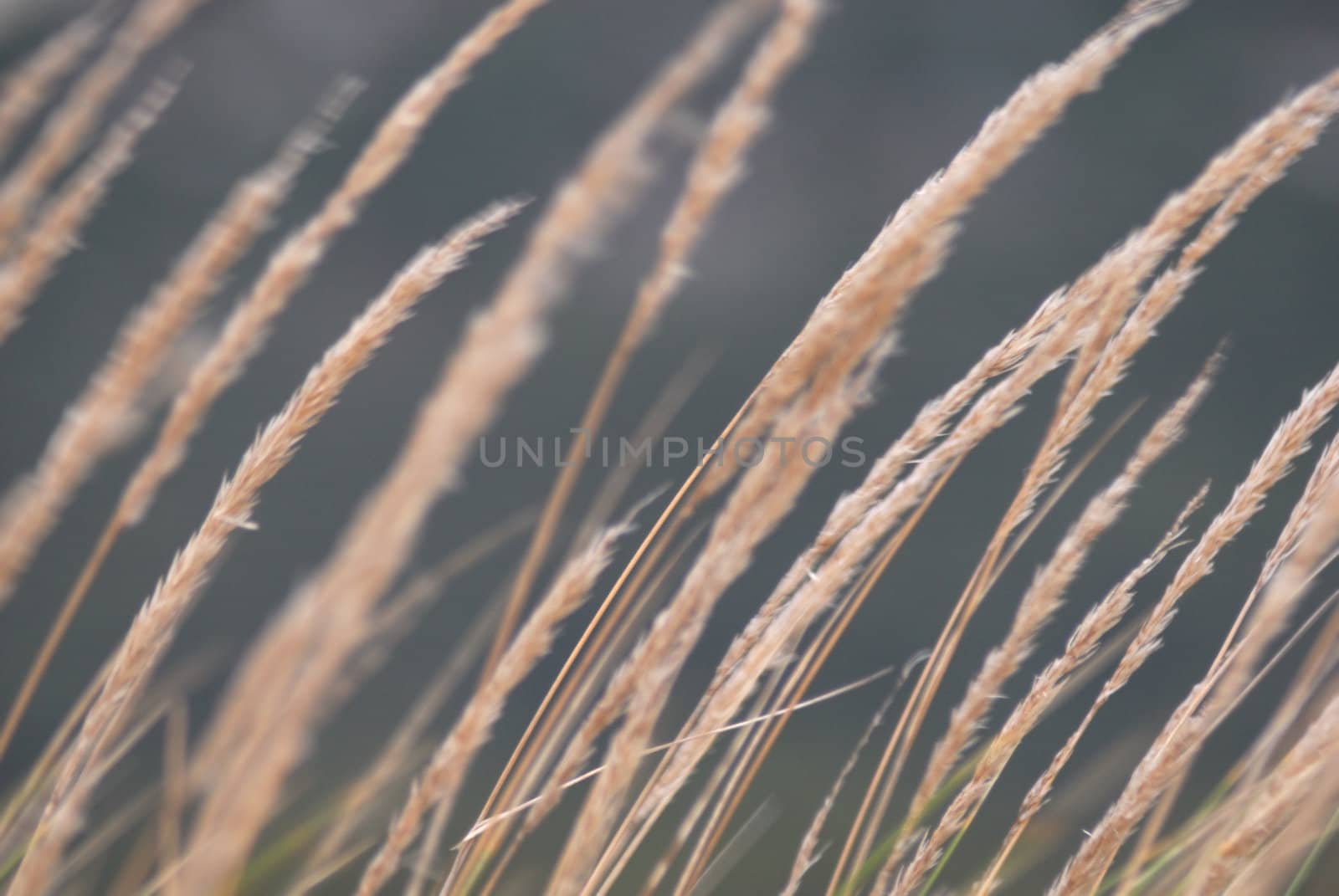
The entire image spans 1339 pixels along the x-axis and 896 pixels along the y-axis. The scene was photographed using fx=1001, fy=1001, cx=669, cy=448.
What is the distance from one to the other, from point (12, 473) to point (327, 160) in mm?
1094

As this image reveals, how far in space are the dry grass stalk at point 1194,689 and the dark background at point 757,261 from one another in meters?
1.72

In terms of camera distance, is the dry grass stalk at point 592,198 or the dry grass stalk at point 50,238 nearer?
the dry grass stalk at point 592,198

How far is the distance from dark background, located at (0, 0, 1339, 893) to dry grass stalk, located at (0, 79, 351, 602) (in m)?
1.93

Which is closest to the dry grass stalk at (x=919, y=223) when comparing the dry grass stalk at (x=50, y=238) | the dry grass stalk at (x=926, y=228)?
the dry grass stalk at (x=926, y=228)

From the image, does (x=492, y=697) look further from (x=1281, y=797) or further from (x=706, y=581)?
(x=1281, y=797)

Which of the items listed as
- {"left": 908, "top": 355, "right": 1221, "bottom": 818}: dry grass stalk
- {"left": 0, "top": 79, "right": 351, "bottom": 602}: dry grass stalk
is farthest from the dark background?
{"left": 0, "top": 79, "right": 351, "bottom": 602}: dry grass stalk

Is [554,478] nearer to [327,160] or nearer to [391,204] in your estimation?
[391,204]

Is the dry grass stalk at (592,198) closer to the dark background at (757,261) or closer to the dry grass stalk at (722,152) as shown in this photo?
the dry grass stalk at (722,152)

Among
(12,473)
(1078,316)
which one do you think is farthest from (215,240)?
(12,473)

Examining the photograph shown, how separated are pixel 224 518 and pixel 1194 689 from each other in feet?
2.15

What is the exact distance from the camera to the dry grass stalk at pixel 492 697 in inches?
24.1

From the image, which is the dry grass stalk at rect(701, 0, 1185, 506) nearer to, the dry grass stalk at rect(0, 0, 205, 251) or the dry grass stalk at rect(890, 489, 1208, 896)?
the dry grass stalk at rect(890, 489, 1208, 896)

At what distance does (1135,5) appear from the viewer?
692 mm

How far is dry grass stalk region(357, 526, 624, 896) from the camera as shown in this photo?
613 mm
